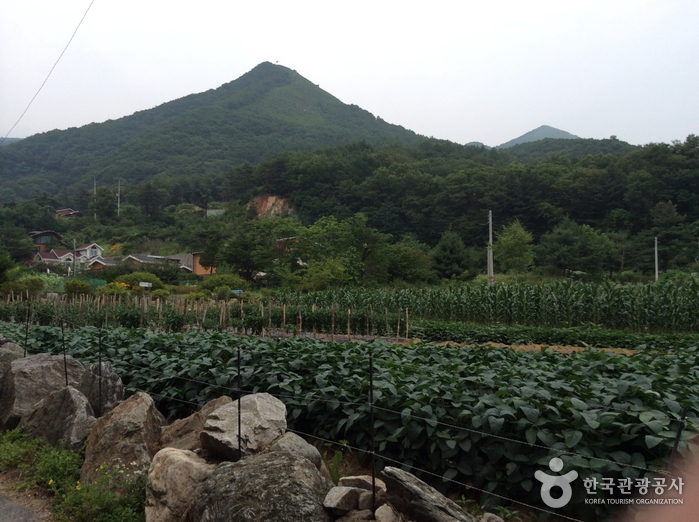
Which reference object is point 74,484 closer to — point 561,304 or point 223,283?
point 561,304

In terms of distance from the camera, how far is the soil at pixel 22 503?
4.52 metres

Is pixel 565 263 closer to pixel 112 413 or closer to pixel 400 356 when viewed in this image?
pixel 400 356

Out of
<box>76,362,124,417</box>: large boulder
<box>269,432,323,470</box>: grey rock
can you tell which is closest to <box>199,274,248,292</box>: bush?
<box>76,362,124,417</box>: large boulder

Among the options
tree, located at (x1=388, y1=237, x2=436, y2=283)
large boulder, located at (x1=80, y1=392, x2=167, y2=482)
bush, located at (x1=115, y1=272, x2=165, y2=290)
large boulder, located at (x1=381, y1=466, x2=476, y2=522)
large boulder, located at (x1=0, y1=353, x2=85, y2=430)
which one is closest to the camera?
large boulder, located at (x1=381, y1=466, x2=476, y2=522)

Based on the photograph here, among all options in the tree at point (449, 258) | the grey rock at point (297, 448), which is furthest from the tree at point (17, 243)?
the grey rock at point (297, 448)

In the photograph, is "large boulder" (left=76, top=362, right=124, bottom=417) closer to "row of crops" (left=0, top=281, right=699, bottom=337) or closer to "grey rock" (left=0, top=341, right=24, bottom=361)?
"grey rock" (left=0, top=341, right=24, bottom=361)

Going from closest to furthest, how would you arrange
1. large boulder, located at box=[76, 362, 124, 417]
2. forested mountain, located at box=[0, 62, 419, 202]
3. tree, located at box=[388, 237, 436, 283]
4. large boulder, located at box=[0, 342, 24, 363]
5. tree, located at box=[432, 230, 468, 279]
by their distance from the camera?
large boulder, located at box=[76, 362, 124, 417]
large boulder, located at box=[0, 342, 24, 363]
tree, located at box=[388, 237, 436, 283]
tree, located at box=[432, 230, 468, 279]
forested mountain, located at box=[0, 62, 419, 202]

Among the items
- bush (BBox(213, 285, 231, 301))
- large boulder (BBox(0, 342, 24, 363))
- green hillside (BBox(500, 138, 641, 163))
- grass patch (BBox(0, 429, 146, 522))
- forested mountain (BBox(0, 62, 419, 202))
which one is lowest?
bush (BBox(213, 285, 231, 301))

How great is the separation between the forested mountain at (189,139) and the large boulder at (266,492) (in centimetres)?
11163

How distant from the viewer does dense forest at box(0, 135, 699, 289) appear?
159ft

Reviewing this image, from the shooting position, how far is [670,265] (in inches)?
1978

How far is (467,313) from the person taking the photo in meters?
22.4

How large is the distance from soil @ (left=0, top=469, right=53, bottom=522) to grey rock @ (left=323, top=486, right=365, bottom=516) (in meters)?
2.64

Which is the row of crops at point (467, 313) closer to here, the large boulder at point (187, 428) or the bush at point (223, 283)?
the large boulder at point (187, 428)
